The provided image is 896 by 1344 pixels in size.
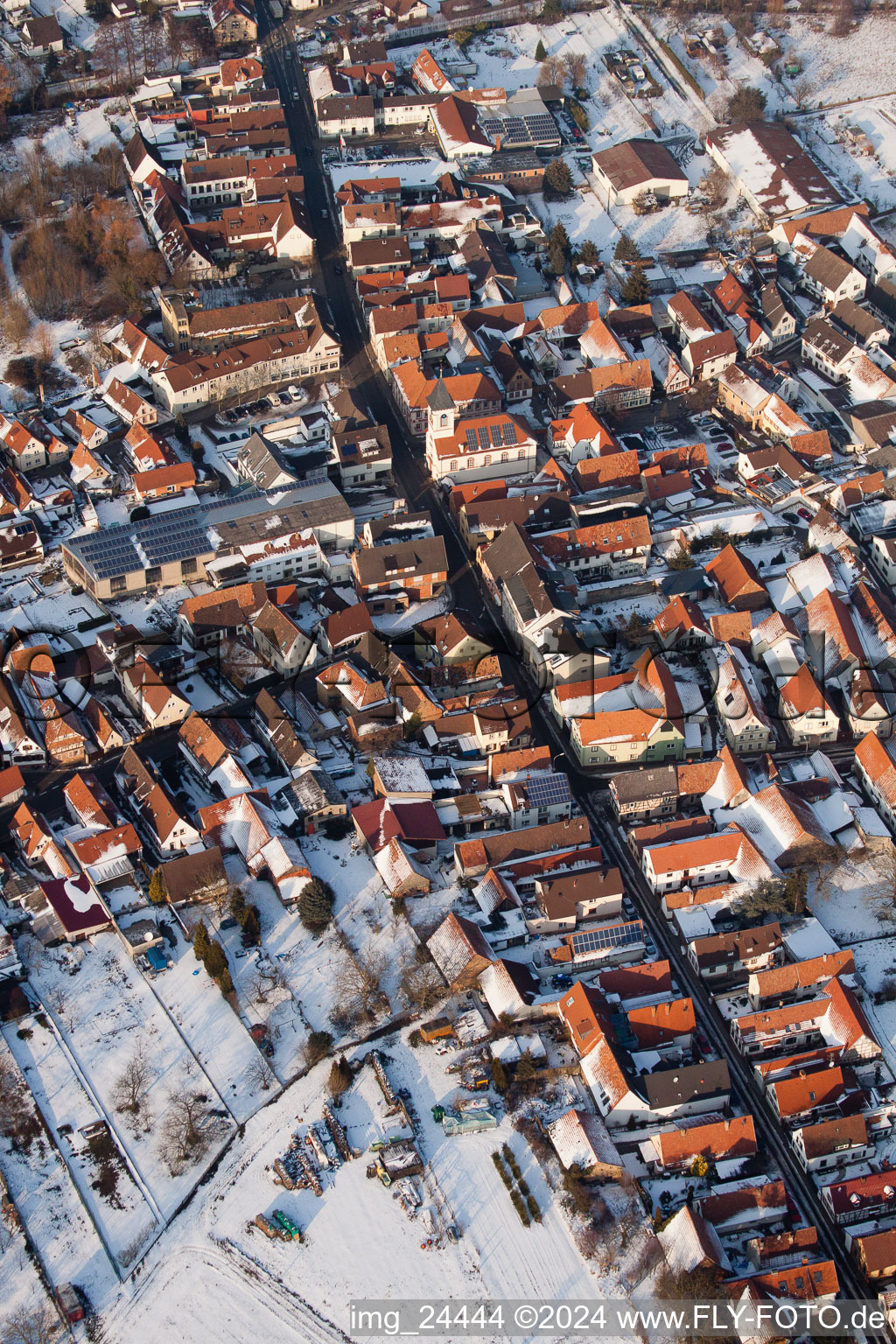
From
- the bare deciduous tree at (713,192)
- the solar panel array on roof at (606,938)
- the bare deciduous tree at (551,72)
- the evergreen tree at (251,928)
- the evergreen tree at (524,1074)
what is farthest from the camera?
the bare deciduous tree at (551,72)

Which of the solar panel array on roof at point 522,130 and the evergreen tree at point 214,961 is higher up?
the solar panel array on roof at point 522,130

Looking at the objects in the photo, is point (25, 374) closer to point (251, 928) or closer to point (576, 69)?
point (251, 928)

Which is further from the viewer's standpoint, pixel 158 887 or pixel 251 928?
pixel 158 887

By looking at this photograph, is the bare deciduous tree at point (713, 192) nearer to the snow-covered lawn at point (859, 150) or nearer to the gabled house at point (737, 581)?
the snow-covered lawn at point (859, 150)

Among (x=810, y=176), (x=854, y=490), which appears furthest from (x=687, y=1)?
(x=854, y=490)

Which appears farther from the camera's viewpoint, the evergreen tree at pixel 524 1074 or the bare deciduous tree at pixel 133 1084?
the bare deciduous tree at pixel 133 1084

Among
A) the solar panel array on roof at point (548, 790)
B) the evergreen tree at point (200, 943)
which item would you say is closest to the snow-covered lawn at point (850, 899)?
the solar panel array on roof at point (548, 790)

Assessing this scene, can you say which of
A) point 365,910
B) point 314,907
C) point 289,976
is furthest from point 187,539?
point 289,976
